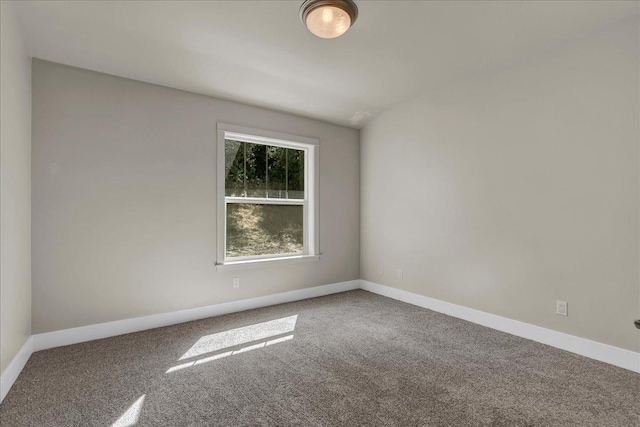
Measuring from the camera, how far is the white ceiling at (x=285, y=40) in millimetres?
2332

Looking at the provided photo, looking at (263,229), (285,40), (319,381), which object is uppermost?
(285,40)

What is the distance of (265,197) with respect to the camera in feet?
13.5

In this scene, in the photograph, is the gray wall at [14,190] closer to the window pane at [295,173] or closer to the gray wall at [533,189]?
the window pane at [295,173]

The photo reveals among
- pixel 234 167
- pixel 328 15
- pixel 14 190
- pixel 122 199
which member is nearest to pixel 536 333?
pixel 328 15

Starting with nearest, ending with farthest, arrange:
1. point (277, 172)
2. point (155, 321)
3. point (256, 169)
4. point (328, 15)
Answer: point (328, 15), point (155, 321), point (256, 169), point (277, 172)

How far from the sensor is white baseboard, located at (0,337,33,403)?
198 cm

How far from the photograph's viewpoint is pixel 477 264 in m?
3.39

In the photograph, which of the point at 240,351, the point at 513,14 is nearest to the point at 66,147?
the point at 240,351

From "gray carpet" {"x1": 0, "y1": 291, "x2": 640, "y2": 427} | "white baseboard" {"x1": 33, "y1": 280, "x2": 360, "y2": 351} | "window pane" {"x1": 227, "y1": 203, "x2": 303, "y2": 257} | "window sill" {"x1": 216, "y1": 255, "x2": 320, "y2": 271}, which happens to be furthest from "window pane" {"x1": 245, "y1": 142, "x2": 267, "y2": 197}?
"gray carpet" {"x1": 0, "y1": 291, "x2": 640, "y2": 427}

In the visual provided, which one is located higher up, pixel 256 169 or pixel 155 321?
pixel 256 169

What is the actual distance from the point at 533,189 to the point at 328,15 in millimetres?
2301

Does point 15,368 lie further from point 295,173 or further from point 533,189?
point 533,189

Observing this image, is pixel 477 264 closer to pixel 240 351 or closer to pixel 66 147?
pixel 240 351

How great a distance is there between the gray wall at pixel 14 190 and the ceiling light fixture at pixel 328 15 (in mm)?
1866
